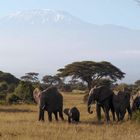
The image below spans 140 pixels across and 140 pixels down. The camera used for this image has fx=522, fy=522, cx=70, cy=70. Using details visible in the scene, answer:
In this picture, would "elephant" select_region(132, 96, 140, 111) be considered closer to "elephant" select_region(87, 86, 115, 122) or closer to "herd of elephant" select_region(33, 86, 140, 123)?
"herd of elephant" select_region(33, 86, 140, 123)

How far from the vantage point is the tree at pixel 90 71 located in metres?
59.0

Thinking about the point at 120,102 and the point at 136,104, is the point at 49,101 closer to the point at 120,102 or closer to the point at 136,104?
the point at 120,102

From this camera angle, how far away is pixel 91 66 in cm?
5944

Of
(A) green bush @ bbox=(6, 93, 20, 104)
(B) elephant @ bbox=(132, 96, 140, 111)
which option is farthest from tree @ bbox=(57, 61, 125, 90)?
(B) elephant @ bbox=(132, 96, 140, 111)

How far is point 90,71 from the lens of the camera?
58875 mm

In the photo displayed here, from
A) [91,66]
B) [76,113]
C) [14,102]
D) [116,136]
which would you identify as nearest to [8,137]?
[116,136]

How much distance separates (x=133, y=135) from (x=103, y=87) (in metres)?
7.13

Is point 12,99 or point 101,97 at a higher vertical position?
point 12,99

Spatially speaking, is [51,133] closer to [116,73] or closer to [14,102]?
[14,102]

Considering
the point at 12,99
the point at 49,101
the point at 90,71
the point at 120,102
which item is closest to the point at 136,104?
the point at 120,102

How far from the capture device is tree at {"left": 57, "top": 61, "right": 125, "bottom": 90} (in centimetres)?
5897

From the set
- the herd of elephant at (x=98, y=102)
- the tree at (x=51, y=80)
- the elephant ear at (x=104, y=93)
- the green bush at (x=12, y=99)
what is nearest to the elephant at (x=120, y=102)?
the herd of elephant at (x=98, y=102)

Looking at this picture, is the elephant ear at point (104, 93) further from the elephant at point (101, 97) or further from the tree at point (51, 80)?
the tree at point (51, 80)

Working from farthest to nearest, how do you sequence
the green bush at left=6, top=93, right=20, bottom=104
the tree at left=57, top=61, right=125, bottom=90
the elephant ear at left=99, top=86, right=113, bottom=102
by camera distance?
1. the tree at left=57, top=61, right=125, bottom=90
2. the green bush at left=6, top=93, right=20, bottom=104
3. the elephant ear at left=99, top=86, right=113, bottom=102
